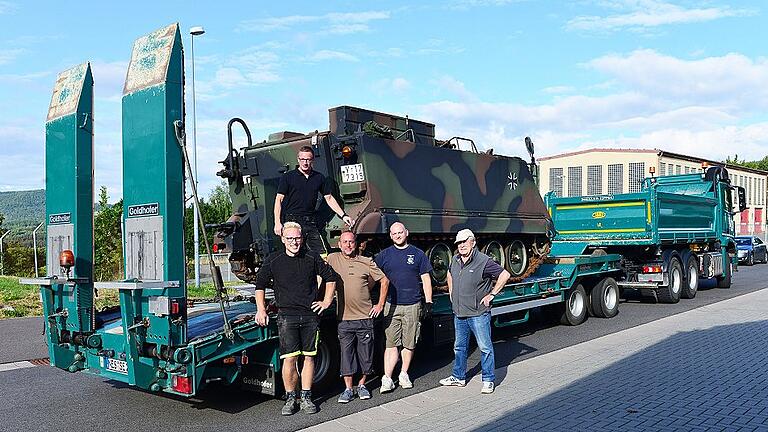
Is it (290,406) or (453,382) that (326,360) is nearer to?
(290,406)

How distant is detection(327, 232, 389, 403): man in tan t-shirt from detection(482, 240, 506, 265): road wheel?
393 centimetres

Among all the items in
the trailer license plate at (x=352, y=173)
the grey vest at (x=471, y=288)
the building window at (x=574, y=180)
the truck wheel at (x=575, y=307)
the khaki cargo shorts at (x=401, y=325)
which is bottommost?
the truck wheel at (x=575, y=307)

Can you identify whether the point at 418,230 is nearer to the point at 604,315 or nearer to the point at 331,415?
the point at 331,415

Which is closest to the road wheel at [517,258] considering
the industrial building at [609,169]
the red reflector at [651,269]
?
the red reflector at [651,269]

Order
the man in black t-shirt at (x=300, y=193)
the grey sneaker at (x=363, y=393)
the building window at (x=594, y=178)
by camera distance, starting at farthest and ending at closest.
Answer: the building window at (x=594, y=178), the man in black t-shirt at (x=300, y=193), the grey sneaker at (x=363, y=393)

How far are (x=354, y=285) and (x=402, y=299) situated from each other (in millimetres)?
715

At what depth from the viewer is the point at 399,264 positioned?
7.77m

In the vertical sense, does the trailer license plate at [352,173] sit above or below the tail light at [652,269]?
above

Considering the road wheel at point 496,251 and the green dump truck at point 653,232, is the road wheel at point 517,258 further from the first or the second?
the green dump truck at point 653,232

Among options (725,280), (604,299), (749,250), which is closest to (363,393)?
(604,299)

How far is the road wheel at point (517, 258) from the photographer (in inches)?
453

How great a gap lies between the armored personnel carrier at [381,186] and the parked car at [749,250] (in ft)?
77.3

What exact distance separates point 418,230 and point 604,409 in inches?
134

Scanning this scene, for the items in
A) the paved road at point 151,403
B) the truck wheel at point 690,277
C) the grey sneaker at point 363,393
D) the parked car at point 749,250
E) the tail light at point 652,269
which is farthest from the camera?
the parked car at point 749,250
